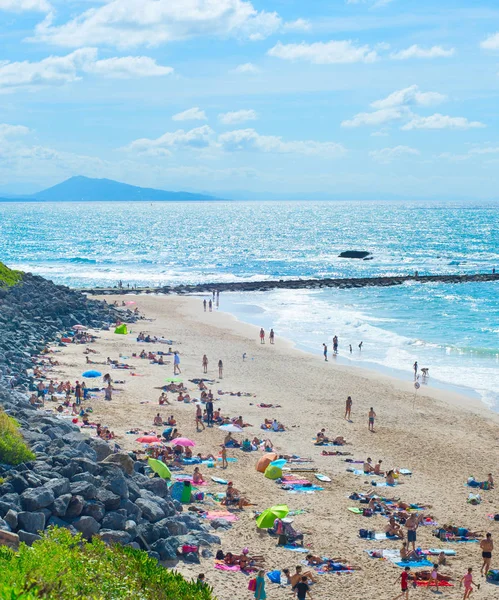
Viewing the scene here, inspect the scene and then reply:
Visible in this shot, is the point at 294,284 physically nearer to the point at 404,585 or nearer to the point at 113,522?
the point at 404,585

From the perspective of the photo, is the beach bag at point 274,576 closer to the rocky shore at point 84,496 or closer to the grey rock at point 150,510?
the rocky shore at point 84,496

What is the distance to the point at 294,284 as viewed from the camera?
6769cm

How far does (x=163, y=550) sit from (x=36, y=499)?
2.47 meters

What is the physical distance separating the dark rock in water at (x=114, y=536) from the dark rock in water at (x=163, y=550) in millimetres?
728

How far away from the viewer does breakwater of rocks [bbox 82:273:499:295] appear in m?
62.9

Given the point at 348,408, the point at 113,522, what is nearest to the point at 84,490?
the point at 113,522

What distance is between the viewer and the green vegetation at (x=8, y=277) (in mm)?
43375

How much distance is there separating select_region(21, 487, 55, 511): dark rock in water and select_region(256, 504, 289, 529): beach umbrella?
4.75 meters

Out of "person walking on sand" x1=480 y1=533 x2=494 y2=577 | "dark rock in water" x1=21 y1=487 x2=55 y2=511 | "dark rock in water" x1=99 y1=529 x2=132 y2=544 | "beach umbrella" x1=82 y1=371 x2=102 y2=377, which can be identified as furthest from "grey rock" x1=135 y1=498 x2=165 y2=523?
"beach umbrella" x1=82 y1=371 x2=102 y2=377

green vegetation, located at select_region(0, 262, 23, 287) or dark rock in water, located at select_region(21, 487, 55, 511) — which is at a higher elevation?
green vegetation, located at select_region(0, 262, 23, 287)

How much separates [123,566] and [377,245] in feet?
380

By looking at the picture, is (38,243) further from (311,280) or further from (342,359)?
(342,359)

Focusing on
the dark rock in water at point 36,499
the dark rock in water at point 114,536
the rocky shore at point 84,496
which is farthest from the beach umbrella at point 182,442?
the dark rock in water at point 36,499

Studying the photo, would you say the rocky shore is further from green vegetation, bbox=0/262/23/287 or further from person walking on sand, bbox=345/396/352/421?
green vegetation, bbox=0/262/23/287
